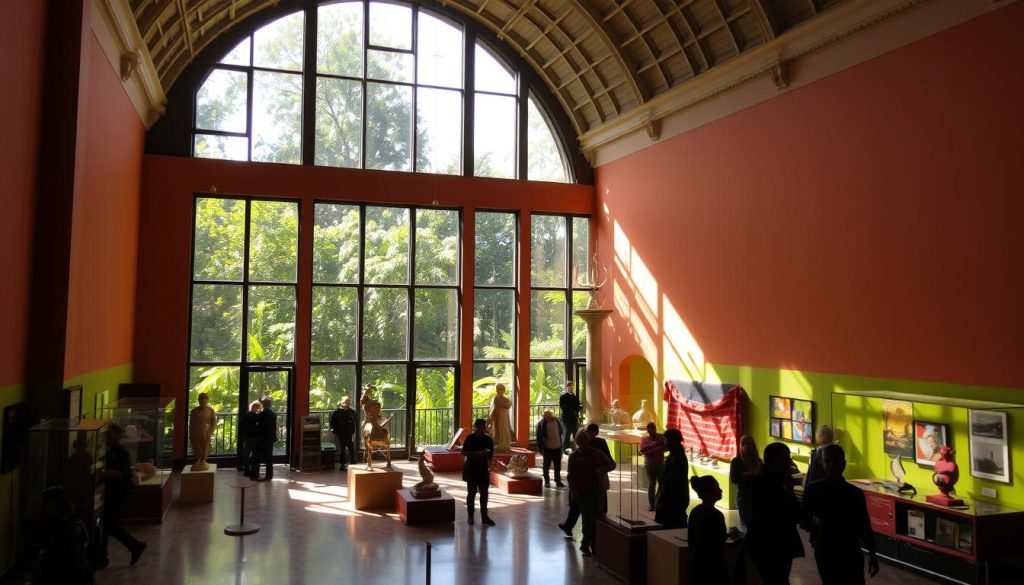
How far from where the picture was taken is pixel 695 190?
15.8 m

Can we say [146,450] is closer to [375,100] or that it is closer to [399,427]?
[399,427]

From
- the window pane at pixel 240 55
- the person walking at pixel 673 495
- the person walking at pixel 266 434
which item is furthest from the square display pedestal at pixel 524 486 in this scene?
the window pane at pixel 240 55

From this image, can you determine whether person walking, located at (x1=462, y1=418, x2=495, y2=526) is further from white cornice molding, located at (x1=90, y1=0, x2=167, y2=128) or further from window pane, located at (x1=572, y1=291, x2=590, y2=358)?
window pane, located at (x1=572, y1=291, x2=590, y2=358)

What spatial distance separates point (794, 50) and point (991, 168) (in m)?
4.49

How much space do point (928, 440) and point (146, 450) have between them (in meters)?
12.1

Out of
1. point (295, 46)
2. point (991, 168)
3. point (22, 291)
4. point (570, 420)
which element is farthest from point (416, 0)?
point (991, 168)

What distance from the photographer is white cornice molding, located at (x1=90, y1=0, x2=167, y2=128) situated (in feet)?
37.8

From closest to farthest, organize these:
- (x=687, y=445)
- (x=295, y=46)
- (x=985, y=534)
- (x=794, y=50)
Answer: (x=985, y=534) → (x=794, y=50) → (x=687, y=445) → (x=295, y=46)

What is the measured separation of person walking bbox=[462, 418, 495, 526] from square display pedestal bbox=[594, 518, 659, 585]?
255 centimetres

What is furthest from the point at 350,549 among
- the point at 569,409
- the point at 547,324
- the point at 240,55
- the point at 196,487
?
the point at 240,55

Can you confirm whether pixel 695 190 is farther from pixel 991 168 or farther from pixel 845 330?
pixel 991 168

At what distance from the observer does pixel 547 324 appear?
19.6 meters

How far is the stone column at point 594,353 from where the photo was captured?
1725cm

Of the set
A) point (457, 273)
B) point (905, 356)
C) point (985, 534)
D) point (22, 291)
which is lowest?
point (985, 534)
